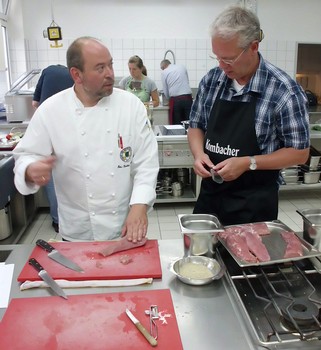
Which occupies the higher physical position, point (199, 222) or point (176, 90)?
point (176, 90)

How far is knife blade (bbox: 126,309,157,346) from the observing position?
3.05ft

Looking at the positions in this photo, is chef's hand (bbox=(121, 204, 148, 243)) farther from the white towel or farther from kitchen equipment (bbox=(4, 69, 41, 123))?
kitchen equipment (bbox=(4, 69, 41, 123))

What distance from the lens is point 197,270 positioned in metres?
1.23

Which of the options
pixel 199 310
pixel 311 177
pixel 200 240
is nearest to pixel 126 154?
pixel 200 240

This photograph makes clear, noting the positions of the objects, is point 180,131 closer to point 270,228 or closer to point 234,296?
point 270,228

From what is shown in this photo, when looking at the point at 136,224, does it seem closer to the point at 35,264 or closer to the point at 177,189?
the point at 35,264

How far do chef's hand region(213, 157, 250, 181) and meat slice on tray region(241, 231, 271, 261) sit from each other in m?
0.29

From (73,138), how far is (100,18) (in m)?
4.95

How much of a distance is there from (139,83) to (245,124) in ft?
12.7

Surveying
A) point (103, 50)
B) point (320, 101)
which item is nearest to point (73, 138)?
point (103, 50)

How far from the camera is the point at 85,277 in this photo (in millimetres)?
1215

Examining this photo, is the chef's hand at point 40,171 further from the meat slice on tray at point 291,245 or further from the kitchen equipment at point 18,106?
the kitchen equipment at point 18,106

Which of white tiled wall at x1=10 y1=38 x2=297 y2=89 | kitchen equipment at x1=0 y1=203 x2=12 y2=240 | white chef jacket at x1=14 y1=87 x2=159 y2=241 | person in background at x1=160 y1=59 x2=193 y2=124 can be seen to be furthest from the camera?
white tiled wall at x1=10 y1=38 x2=297 y2=89

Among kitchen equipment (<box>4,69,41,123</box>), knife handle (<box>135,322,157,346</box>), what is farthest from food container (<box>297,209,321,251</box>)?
kitchen equipment (<box>4,69,41,123</box>)
